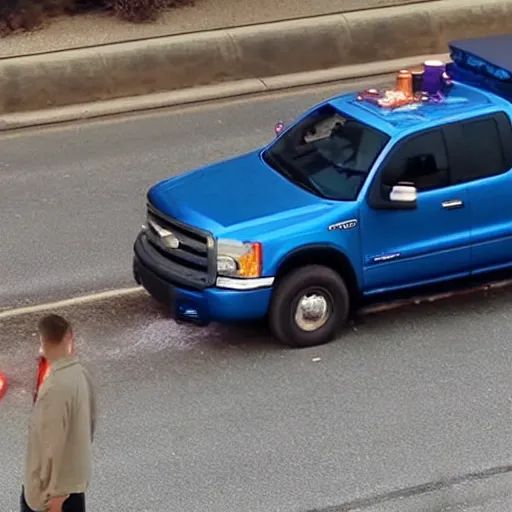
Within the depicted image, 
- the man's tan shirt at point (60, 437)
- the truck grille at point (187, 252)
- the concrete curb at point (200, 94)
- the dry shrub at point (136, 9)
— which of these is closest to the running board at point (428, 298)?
the truck grille at point (187, 252)

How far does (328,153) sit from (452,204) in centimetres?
113

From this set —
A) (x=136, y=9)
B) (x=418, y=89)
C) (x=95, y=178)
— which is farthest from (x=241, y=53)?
(x=418, y=89)

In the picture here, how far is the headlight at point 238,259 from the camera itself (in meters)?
8.41

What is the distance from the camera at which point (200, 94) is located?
53.8 ft

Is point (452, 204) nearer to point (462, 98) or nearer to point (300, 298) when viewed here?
point (462, 98)

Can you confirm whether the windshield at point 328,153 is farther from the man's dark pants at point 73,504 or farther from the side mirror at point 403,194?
the man's dark pants at point 73,504

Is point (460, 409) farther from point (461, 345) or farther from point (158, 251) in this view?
point (158, 251)

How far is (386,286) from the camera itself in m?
8.99

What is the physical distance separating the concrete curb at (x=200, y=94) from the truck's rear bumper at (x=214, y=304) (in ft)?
24.7

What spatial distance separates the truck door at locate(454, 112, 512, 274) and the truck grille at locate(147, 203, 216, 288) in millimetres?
2145

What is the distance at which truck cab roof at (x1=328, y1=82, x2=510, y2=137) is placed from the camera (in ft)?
29.7

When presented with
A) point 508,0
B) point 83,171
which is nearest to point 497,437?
point 83,171

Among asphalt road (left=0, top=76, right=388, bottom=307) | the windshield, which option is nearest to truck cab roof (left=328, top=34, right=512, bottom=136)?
the windshield

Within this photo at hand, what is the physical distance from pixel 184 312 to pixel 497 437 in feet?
8.48
